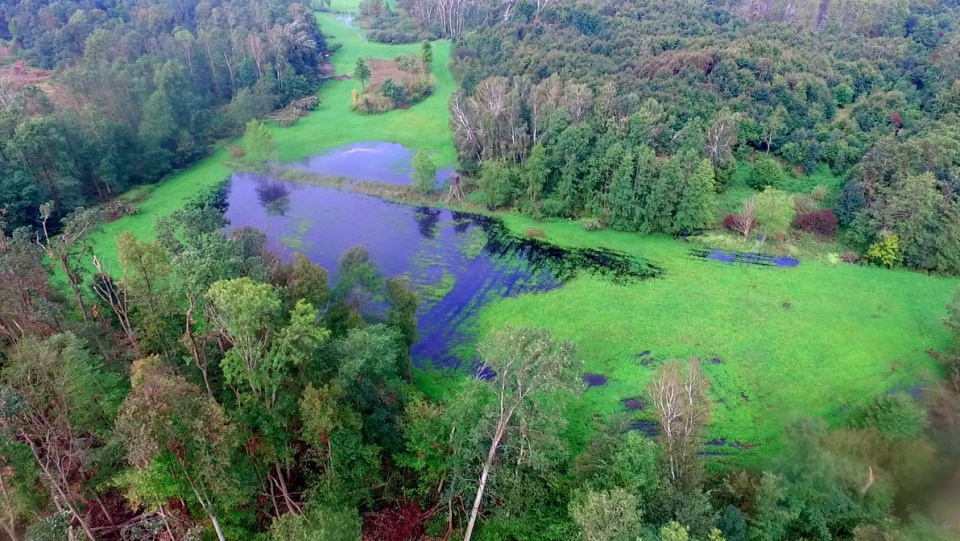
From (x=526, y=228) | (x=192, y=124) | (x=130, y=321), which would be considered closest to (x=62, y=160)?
(x=192, y=124)

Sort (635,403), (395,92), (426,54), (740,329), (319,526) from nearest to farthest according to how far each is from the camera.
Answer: (319,526) → (635,403) → (740,329) → (395,92) → (426,54)

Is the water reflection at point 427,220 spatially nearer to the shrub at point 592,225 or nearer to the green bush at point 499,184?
the green bush at point 499,184

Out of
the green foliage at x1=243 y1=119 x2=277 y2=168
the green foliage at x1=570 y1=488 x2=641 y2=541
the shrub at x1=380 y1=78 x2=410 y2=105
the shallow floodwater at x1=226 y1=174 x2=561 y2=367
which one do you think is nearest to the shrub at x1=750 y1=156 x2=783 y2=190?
the shallow floodwater at x1=226 y1=174 x2=561 y2=367

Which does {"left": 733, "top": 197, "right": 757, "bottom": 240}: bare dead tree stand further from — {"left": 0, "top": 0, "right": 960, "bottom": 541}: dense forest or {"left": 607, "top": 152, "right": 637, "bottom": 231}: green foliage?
{"left": 607, "top": 152, "right": 637, "bottom": 231}: green foliage

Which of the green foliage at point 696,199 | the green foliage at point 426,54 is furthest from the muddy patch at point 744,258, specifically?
the green foliage at point 426,54

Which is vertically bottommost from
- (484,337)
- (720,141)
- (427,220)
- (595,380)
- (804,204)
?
(595,380)

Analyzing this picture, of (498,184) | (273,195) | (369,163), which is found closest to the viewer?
(498,184)

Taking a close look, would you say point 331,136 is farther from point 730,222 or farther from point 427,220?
point 730,222

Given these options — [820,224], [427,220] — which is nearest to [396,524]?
[427,220]
